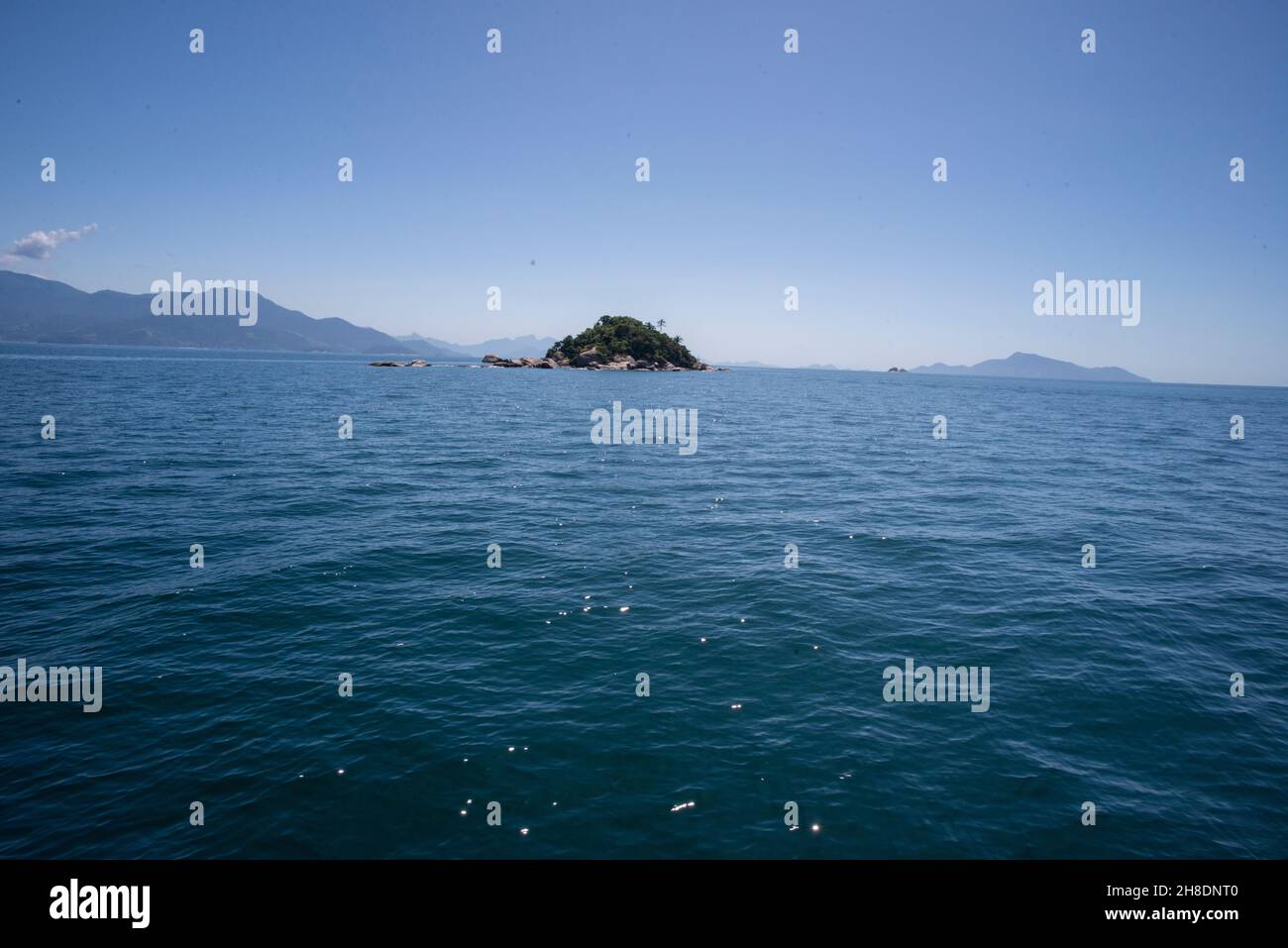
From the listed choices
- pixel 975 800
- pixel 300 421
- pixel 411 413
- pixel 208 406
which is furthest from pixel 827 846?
pixel 208 406

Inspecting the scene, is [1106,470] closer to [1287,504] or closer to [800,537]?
[1287,504]

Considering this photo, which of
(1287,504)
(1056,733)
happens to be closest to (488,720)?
(1056,733)

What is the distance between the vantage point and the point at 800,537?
31.2 metres

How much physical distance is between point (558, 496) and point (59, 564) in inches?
951

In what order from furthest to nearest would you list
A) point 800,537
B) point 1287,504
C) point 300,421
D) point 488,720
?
point 300,421
point 1287,504
point 800,537
point 488,720

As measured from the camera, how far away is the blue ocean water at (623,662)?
12.6 meters

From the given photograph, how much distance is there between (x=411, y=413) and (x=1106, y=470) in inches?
3129

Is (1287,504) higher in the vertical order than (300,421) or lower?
lower

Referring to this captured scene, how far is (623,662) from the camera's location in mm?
18938

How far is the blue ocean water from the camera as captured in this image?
12562 millimetres

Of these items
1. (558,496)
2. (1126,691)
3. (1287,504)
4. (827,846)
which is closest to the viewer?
(827,846)

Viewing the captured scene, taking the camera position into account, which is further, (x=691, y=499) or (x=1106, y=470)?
(x=1106, y=470)

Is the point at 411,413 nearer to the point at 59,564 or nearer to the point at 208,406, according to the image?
the point at 208,406
